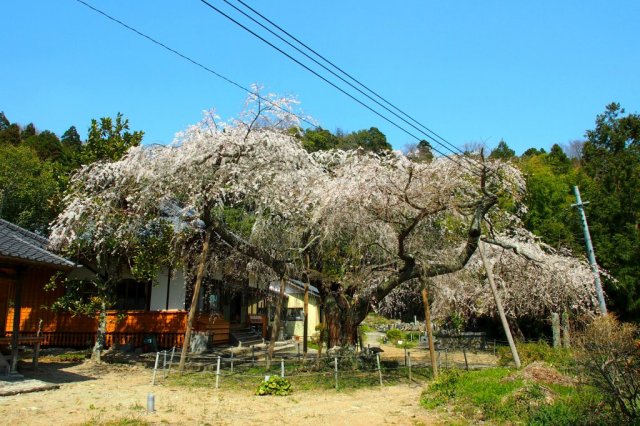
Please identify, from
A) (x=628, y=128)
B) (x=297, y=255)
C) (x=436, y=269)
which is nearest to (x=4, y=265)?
(x=297, y=255)

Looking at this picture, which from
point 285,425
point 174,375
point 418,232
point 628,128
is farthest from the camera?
point 628,128

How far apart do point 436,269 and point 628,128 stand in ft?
132

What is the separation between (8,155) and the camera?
100ft

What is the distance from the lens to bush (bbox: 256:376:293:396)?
37.2ft

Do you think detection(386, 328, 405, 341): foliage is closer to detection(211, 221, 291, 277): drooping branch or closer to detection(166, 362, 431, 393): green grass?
detection(166, 362, 431, 393): green grass

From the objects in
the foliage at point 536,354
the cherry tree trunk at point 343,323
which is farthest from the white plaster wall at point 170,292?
the foliage at point 536,354

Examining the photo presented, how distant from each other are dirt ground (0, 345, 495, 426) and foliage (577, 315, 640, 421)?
2.71m

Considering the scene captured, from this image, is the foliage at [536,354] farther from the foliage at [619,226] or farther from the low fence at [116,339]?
the low fence at [116,339]

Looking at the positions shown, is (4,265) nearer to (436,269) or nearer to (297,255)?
(297,255)

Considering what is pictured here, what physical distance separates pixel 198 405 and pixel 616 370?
751 centimetres

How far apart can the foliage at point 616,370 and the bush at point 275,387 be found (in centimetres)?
639

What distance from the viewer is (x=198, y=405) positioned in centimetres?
1001

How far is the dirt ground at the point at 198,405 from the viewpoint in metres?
8.74

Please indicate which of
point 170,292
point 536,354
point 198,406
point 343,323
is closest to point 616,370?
point 198,406
